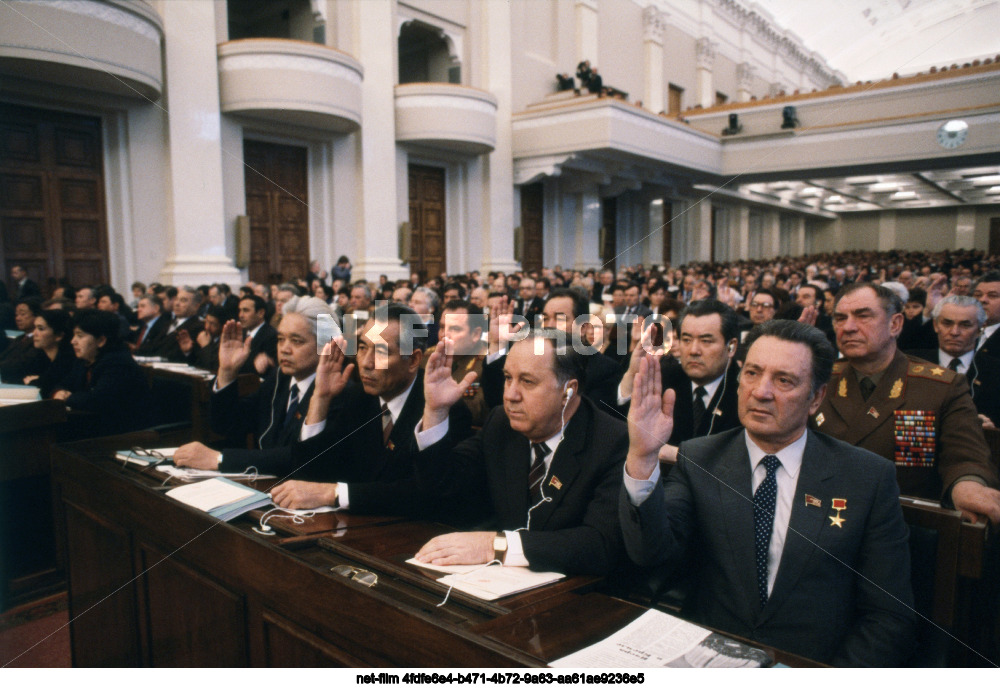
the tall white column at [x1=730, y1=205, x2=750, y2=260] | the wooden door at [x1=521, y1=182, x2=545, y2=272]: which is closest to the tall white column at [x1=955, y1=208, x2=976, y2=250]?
the wooden door at [x1=521, y1=182, x2=545, y2=272]

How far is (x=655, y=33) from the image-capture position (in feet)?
58.1

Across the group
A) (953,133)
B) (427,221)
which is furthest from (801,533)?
(953,133)

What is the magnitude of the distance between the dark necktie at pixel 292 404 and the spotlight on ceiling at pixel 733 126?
15.4 meters

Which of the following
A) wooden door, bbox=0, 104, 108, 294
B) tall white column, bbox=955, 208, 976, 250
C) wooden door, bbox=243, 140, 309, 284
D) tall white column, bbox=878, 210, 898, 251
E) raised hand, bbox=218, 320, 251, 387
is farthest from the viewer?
tall white column, bbox=878, 210, 898, 251

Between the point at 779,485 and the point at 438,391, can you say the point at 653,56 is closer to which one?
the point at 438,391

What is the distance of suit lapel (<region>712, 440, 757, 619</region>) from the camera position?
1616mm

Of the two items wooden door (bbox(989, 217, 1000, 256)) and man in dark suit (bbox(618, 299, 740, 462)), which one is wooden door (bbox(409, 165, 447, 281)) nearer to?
wooden door (bbox(989, 217, 1000, 256))

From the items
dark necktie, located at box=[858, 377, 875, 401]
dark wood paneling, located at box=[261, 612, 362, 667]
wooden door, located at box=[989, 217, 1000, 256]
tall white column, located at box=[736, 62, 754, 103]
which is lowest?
dark wood paneling, located at box=[261, 612, 362, 667]

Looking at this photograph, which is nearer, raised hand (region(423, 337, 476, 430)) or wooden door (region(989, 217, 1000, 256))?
raised hand (region(423, 337, 476, 430))

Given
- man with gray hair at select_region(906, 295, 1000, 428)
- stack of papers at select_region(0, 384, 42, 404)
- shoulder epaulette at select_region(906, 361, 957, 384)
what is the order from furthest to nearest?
man with gray hair at select_region(906, 295, 1000, 428) → stack of papers at select_region(0, 384, 42, 404) → shoulder epaulette at select_region(906, 361, 957, 384)

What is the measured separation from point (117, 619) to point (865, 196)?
20.8m

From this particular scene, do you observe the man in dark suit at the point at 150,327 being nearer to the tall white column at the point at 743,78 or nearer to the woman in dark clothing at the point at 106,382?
the woman in dark clothing at the point at 106,382

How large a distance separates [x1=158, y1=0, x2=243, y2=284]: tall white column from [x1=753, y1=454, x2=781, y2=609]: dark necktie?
8.90 meters

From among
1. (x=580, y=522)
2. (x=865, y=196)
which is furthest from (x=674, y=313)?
(x=865, y=196)
